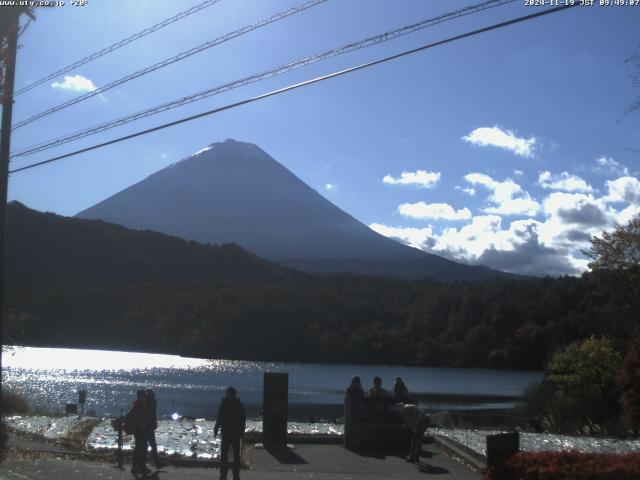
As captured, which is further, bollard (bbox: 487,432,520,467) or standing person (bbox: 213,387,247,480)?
standing person (bbox: 213,387,247,480)

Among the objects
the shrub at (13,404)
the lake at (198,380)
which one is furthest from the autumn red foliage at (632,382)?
the lake at (198,380)

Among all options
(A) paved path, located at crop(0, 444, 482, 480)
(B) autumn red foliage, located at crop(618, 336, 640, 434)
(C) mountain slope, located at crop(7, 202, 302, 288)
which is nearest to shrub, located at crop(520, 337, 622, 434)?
(B) autumn red foliage, located at crop(618, 336, 640, 434)

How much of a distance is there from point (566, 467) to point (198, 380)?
69.4 meters

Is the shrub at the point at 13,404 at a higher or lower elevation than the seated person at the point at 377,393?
lower

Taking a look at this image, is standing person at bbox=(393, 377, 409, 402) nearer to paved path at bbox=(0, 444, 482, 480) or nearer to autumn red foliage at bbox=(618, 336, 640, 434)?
paved path at bbox=(0, 444, 482, 480)

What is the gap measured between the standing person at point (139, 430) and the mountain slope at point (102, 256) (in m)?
103

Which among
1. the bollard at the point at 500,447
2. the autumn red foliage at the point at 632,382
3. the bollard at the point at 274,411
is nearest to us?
the bollard at the point at 500,447

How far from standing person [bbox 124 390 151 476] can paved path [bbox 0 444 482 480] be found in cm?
21

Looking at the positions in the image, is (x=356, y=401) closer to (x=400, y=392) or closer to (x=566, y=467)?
(x=400, y=392)

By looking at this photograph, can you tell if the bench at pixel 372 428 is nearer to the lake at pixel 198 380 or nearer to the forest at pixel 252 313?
the lake at pixel 198 380

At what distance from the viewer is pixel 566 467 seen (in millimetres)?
10234

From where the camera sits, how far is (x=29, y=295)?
104438 mm

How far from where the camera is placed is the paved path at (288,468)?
12.2 m

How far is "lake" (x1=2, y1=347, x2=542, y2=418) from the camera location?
176ft
